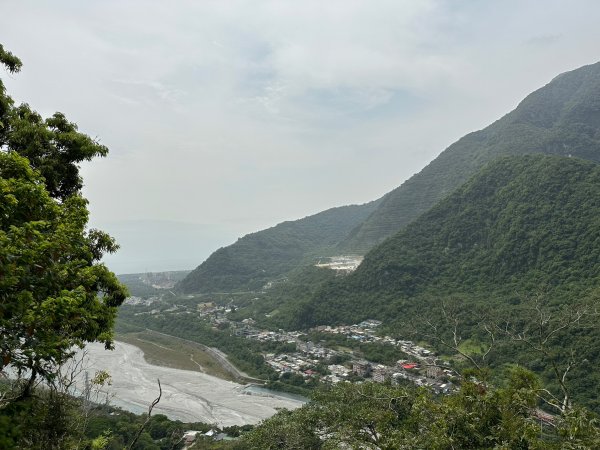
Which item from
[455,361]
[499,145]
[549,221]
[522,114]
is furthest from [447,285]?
[522,114]

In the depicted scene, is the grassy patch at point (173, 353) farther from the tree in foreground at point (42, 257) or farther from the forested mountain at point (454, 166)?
the forested mountain at point (454, 166)

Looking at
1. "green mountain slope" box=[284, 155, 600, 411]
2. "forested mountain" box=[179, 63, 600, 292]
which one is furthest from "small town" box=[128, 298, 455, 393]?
"forested mountain" box=[179, 63, 600, 292]

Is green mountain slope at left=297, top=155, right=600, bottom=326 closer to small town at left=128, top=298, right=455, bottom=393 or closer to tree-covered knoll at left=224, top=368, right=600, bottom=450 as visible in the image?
small town at left=128, top=298, right=455, bottom=393

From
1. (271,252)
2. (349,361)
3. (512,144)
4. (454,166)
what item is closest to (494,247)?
(349,361)

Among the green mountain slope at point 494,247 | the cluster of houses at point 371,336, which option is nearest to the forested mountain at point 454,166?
the green mountain slope at point 494,247

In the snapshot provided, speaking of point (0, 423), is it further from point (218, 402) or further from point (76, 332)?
point (218, 402)
